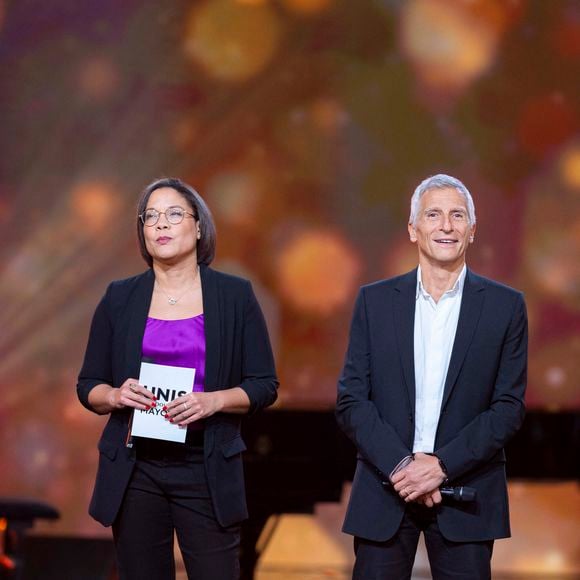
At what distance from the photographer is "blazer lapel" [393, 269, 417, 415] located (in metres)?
2.60

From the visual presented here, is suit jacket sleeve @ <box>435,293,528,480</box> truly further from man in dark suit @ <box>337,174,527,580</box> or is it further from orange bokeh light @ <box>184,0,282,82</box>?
orange bokeh light @ <box>184,0,282,82</box>

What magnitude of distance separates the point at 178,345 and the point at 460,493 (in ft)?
2.73

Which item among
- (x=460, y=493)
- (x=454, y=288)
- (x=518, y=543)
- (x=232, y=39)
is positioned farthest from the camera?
→ (x=232, y=39)

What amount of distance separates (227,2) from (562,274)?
291 cm

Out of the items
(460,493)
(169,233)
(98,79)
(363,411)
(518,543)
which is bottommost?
(518,543)

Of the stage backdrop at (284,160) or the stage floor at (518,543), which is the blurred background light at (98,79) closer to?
the stage backdrop at (284,160)

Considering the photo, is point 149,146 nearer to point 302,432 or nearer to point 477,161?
point 477,161

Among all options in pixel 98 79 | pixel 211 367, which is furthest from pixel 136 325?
pixel 98 79

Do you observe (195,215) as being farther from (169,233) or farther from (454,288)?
(454,288)

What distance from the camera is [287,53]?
6.61 meters

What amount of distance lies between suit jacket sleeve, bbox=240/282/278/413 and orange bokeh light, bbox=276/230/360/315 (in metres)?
3.78

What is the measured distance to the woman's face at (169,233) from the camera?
2.70 m

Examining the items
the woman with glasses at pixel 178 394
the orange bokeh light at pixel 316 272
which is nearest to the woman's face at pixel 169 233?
the woman with glasses at pixel 178 394

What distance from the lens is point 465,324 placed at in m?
2.63
